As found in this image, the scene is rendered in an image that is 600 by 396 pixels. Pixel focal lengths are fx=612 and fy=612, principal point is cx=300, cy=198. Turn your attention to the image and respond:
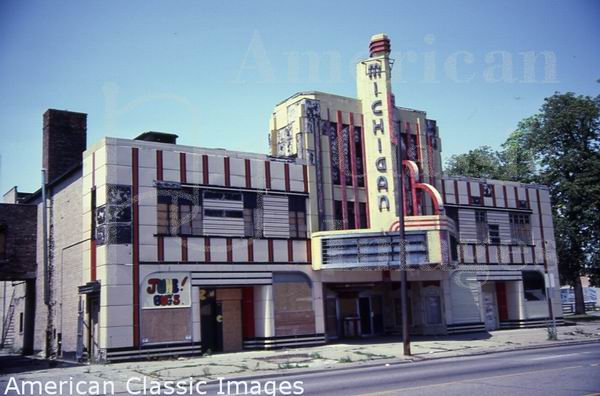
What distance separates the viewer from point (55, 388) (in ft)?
54.1

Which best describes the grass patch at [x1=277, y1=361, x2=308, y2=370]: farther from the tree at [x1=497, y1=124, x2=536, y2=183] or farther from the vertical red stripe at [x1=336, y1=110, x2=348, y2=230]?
the tree at [x1=497, y1=124, x2=536, y2=183]

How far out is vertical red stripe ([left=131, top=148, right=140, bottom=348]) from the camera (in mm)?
23078

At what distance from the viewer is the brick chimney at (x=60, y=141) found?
3042 centimetres

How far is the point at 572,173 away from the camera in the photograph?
154 ft

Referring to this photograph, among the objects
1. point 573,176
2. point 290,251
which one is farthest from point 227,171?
point 573,176

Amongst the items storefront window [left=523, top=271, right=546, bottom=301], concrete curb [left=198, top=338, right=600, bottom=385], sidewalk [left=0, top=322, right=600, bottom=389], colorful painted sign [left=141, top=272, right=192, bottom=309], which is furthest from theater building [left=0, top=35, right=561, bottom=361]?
concrete curb [left=198, top=338, right=600, bottom=385]

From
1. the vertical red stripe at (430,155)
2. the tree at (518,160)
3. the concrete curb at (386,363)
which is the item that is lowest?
the concrete curb at (386,363)

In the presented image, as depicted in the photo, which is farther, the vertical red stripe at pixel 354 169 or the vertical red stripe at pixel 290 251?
the vertical red stripe at pixel 354 169

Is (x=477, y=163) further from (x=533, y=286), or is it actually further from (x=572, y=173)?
(x=533, y=286)

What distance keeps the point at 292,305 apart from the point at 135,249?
24.6ft

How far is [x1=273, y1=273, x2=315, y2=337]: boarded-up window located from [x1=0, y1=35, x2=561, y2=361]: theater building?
2.2 inches

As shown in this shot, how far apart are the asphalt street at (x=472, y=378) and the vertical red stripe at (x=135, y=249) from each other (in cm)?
761

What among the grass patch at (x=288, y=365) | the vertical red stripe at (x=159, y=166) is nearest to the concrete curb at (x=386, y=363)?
the grass patch at (x=288, y=365)

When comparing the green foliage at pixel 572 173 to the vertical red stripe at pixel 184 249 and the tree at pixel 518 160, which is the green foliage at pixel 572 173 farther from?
the vertical red stripe at pixel 184 249
